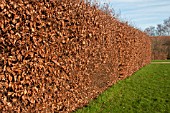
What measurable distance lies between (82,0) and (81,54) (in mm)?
1415

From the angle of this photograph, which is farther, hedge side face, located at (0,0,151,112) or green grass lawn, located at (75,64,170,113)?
green grass lawn, located at (75,64,170,113)

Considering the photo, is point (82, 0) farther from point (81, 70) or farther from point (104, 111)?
point (104, 111)

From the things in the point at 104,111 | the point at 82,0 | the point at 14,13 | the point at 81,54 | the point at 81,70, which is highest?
the point at 82,0

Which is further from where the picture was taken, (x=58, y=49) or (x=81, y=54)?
(x=81, y=54)

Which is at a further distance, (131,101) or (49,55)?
(131,101)

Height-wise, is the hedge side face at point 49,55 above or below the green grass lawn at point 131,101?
above

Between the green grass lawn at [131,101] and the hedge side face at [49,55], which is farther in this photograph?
the green grass lawn at [131,101]

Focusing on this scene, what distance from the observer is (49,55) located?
4.74m

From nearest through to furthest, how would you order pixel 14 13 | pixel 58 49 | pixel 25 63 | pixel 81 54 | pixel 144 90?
pixel 14 13
pixel 25 63
pixel 58 49
pixel 81 54
pixel 144 90

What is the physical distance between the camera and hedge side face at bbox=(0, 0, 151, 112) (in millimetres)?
3836

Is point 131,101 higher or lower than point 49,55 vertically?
lower

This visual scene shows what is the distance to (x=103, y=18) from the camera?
818 centimetres

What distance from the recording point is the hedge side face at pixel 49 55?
384 centimetres

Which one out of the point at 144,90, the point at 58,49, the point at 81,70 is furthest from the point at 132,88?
the point at 58,49
